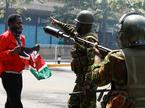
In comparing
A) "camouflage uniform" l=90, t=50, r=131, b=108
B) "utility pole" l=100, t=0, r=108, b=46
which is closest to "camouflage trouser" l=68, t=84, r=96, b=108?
"camouflage uniform" l=90, t=50, r=131, b=108

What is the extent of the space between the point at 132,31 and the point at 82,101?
6.57ft

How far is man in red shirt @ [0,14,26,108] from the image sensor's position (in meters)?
7.26

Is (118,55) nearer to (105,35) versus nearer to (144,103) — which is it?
(144,103)

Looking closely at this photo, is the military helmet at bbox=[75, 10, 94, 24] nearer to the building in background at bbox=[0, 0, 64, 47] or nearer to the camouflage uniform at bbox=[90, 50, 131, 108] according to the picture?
the camouflage uniform at bbox=[90, 50, 131, 108]

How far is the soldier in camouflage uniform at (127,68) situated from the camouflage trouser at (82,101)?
1.77 meters

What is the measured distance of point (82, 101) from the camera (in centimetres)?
570

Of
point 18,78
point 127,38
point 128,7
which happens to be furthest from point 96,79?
point 128,7

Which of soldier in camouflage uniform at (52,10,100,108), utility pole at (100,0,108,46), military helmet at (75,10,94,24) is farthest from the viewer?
utility pole at (100,0,108,46)

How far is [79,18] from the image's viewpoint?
19.3 ft

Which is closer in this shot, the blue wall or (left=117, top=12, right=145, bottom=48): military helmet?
(left=117, top=12, right=145, bottom=48): military helmet

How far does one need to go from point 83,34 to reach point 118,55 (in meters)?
2.01

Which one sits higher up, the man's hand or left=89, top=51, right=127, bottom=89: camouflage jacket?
left=89, top=51, right=127, bottom=89: camouflage jacket

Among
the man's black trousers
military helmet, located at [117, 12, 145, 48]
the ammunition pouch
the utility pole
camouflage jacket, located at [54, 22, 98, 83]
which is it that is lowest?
the utility pole

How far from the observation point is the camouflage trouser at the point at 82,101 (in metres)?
5.68
